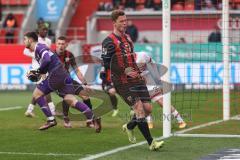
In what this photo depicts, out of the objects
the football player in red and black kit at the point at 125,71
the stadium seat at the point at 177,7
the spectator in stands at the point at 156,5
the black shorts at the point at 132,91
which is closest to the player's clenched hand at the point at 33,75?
the football player in red and black kit at the point at 125,71

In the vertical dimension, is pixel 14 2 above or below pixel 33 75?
above

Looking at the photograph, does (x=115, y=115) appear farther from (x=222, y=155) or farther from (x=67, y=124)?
(x=222, y=155)

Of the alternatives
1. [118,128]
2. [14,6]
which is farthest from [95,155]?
[14,6]

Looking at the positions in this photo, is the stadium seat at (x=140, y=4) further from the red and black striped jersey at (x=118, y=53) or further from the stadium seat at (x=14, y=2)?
the red and black striped jersey at (x=118, y=53)

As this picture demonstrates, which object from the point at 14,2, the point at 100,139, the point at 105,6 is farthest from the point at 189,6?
the point at 100,139

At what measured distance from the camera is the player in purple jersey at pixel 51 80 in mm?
14489

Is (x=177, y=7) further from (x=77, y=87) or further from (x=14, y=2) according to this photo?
(x=77, y=87)

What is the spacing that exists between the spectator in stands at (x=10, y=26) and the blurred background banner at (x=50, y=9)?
134 cm

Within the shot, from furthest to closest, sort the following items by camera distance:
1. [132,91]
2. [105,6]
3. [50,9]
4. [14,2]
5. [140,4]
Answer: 1. [14,2]
2. [50,9]
3. [140,4]
4. [105,6]
5. [132,91]

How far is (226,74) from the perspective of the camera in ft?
57.2

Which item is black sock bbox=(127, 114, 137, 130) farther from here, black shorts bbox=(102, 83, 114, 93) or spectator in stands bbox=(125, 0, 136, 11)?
spectator in stands bbox=(125, 0, 136, 11)

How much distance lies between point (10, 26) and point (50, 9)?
2194 mm

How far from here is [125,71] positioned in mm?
12383

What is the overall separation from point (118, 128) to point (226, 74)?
315 centimetres
